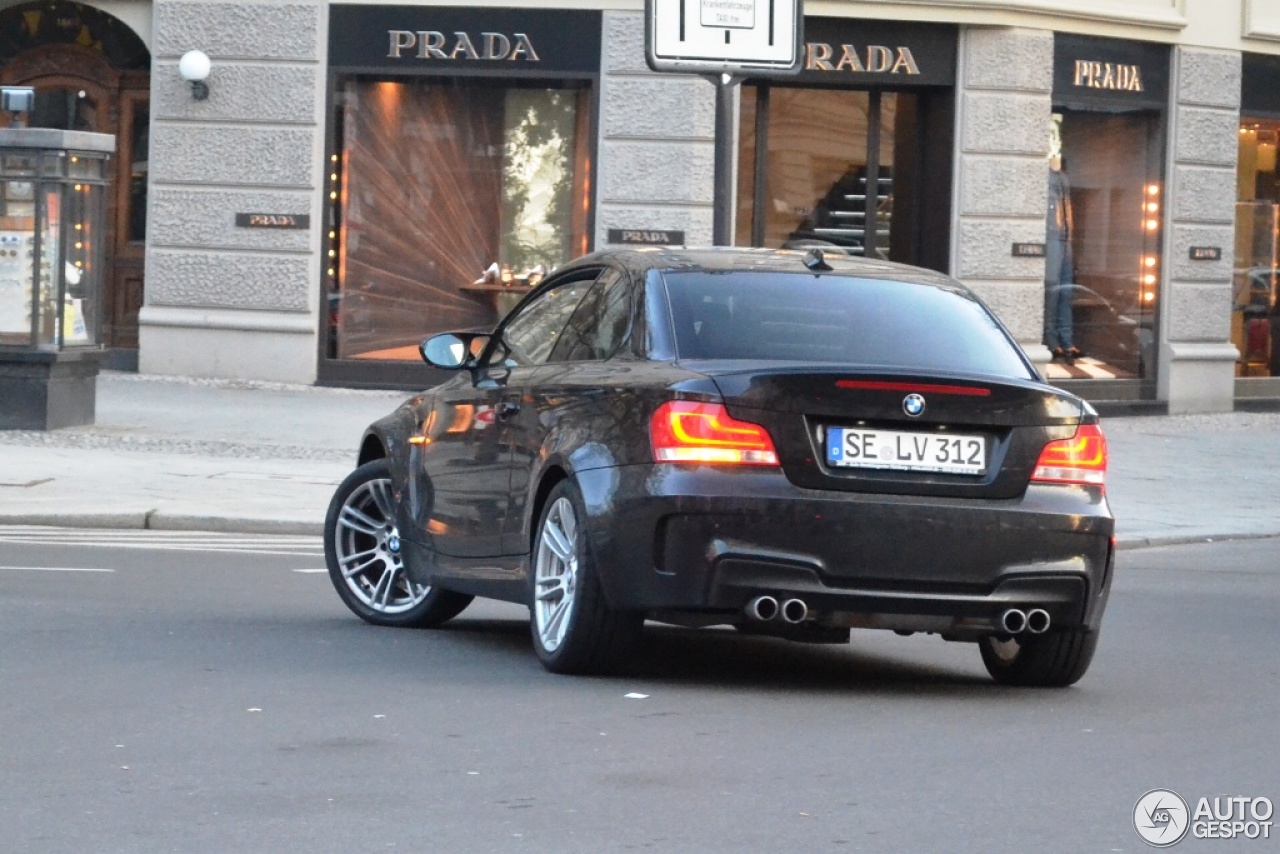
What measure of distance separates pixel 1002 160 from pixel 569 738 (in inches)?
634

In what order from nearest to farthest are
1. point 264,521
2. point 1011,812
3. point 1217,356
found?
1. point 1011,812
2. point 264,521
3. point 1217,356

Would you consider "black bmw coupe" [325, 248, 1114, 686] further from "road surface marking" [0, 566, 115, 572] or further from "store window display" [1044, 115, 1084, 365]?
"store window display" [1044, 115, 1084, 365]

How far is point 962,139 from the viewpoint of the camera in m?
21.5

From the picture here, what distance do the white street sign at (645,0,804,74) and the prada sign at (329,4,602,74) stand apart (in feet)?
25.7

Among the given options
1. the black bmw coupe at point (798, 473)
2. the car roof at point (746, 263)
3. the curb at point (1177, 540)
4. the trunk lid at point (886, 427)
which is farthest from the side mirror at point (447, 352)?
the curb at point (1177, 540)

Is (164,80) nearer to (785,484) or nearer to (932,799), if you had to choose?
(785,484)


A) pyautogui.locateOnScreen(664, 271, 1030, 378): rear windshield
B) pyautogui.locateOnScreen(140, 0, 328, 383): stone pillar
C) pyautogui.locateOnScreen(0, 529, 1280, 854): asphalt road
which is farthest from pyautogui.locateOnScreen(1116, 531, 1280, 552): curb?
pyautogui.locateOnScreen(140, 0, 328, 383): stone pillar

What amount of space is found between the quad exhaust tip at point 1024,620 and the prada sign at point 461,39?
14.8 meters

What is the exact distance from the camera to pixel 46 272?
56.8ft

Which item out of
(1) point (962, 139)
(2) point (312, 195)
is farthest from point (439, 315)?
(1) point (962, 139)

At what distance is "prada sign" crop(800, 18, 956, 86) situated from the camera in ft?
70.9

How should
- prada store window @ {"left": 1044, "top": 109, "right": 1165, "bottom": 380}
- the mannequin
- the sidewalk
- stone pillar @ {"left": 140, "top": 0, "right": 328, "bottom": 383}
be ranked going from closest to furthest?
the sidewalk, stone pillar @ {"left": 140, "top": 0, "right": 328, "bottom": 383}, the mannequin, prada store window @ {"left": 1044, "top": 109, "right": 1165, "bottom": 380}

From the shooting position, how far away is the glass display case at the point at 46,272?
17.1 m

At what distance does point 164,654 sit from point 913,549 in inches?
103
